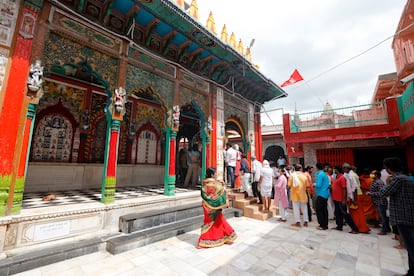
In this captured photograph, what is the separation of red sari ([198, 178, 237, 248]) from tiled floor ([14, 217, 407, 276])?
225mm

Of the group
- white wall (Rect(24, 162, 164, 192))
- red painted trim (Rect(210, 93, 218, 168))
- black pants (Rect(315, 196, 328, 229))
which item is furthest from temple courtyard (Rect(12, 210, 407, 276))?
white wall (Rect(24, 162, 164, 192))

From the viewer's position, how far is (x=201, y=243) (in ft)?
13.0

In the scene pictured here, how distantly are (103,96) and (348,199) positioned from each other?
935cm

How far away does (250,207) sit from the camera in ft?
21.5

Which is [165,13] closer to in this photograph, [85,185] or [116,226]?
[116,226]

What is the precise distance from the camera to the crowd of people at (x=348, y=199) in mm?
2910

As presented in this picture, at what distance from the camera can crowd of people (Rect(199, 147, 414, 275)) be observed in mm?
2910

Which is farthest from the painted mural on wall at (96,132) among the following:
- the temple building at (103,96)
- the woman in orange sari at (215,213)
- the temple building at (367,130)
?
the temple building at (367,130)

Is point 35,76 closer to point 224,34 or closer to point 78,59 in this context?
point 78,59

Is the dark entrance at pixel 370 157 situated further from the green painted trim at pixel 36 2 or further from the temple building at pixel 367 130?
the green painted trim at pixel 36 2

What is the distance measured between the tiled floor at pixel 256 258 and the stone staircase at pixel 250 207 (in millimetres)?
1572

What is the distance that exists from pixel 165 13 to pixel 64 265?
19.8 ft

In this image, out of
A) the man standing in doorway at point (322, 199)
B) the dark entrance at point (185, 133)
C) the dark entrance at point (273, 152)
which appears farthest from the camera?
the dark entrance at point (273, 152)

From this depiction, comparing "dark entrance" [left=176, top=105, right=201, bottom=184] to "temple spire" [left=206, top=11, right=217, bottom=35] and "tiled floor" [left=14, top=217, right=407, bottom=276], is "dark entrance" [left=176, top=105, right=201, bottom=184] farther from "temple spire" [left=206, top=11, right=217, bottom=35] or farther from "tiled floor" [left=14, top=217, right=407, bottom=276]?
"tiled floor" [left=14, top=217, right=407, bottom=276]
